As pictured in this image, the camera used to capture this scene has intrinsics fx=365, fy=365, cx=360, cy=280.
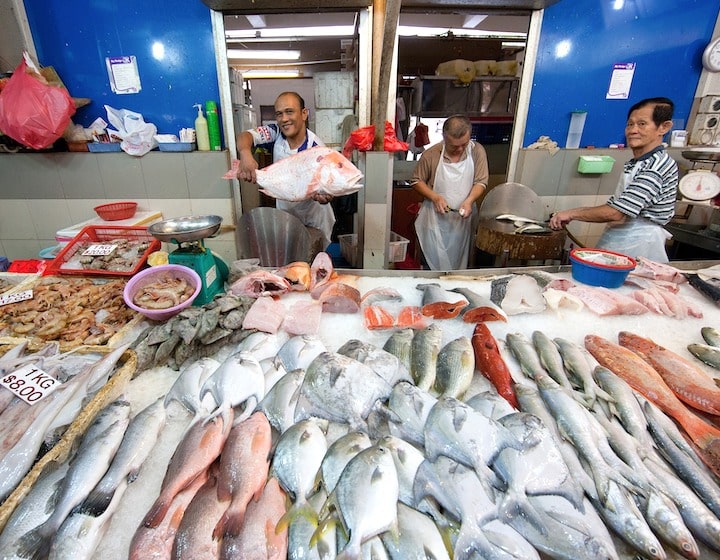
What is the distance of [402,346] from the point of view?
1770 millimetres

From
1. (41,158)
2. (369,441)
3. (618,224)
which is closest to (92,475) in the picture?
(369,441)

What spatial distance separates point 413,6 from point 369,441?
169 inches

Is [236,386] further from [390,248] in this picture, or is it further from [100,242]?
[390,248]

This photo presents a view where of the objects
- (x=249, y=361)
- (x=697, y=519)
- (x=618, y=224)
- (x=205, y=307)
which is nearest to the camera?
(x=697, y=519)

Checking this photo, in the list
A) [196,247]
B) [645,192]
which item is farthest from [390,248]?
[645,192]

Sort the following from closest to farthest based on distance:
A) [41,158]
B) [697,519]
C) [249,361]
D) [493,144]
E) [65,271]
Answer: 1. [697,519]
2. [249,361]
3. [65,271]
4. [41,158]
5. [493,144]

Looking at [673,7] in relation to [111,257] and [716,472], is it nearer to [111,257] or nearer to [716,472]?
[716,472]

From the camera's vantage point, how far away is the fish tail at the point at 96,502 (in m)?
1.04

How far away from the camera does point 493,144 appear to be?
22.4 feet

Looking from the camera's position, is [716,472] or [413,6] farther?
[413,6]

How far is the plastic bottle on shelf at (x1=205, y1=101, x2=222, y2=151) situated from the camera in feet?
14.1

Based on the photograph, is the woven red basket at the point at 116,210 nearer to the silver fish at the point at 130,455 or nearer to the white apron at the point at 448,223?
the white apron at the point at 448,223

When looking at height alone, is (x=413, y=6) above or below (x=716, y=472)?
above

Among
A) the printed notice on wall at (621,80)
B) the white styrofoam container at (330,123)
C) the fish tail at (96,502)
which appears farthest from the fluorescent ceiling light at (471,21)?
the fish tail at (96,502)
